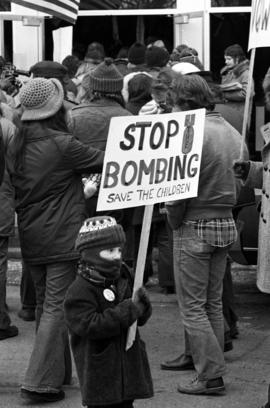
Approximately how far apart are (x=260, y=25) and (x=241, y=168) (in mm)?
856

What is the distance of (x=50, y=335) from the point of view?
587 cm

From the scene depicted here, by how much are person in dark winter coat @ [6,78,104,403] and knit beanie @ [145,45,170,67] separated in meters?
4.17

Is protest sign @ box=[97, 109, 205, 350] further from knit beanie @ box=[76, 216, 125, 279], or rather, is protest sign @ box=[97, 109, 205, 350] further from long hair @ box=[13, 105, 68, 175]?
long hair @ box=[13, 105, 68, 175]

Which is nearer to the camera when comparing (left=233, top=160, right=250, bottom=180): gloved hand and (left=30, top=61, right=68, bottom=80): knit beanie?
(left=233, top=160, right=250, bottom=180): gloved hand

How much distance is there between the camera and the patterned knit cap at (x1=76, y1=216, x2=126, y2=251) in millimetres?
4555

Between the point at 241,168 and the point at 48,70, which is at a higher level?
the point at 48,70

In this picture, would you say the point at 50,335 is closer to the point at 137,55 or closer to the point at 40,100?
the point at 40,100

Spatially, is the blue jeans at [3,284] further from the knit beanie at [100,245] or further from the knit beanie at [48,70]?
the knit beanie at [100,245]

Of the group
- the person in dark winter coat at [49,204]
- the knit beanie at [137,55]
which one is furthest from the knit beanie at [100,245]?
the knit beanie at [137,55]

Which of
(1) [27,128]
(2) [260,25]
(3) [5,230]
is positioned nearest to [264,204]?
(2) [260,25]

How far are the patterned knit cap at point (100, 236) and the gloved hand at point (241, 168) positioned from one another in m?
1.20

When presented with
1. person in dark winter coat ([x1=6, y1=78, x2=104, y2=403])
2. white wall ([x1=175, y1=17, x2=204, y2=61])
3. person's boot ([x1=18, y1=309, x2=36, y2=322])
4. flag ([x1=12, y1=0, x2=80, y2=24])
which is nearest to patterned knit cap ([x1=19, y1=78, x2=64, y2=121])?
person in dark winter coat ([x1=6, y1=78, x2=104, y2=403])

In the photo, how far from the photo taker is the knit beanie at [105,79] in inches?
262

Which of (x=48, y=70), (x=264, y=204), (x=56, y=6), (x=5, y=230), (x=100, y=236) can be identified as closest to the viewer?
(x=100, y=236)
